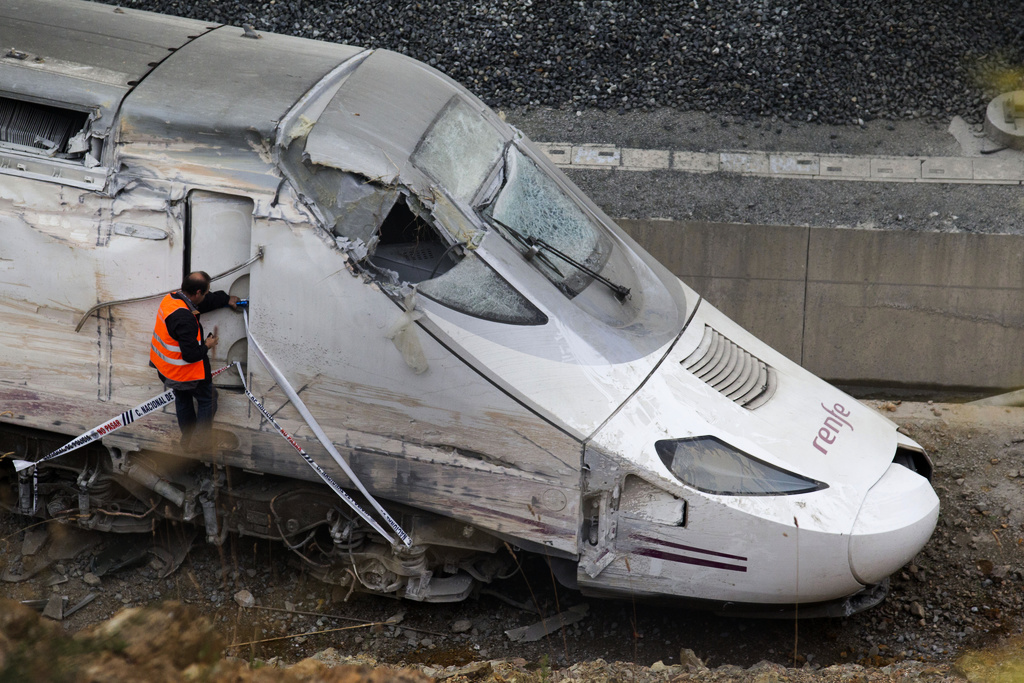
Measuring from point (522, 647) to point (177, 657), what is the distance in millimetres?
2726

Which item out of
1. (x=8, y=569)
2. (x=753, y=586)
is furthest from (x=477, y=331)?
(x=8, y=569)

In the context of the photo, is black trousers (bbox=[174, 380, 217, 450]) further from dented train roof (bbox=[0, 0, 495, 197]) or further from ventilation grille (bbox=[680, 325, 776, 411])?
ventilation grille (bbox=[680, 325, 776, 411])

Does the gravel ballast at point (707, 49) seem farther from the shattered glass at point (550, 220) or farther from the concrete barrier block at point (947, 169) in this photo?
the shattered glass at point (550, 220)

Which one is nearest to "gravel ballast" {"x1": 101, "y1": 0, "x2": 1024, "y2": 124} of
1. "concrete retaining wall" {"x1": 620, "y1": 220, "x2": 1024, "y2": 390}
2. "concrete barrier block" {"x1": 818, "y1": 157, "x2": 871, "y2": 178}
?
"concrete barrier block" {"x1": 818, "y1": 157, "x2": 871, "y2": 178}

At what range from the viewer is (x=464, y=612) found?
247 inches

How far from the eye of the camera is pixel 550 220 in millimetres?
5770

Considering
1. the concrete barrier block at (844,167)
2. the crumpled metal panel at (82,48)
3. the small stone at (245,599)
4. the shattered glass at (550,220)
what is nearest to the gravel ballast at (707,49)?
the concrete barrier block at (844,167)

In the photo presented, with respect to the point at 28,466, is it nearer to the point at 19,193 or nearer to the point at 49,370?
the point at 49,370

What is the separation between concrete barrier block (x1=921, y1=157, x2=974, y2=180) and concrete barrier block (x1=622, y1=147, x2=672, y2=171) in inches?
111

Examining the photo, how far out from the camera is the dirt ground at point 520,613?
5.95m

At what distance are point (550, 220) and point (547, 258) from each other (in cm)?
38

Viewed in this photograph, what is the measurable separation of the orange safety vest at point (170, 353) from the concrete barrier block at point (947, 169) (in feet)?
27.3

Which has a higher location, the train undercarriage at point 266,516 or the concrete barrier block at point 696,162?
the concrete barrier block at point 696,162

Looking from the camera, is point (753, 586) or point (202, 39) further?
point (202, 39)
